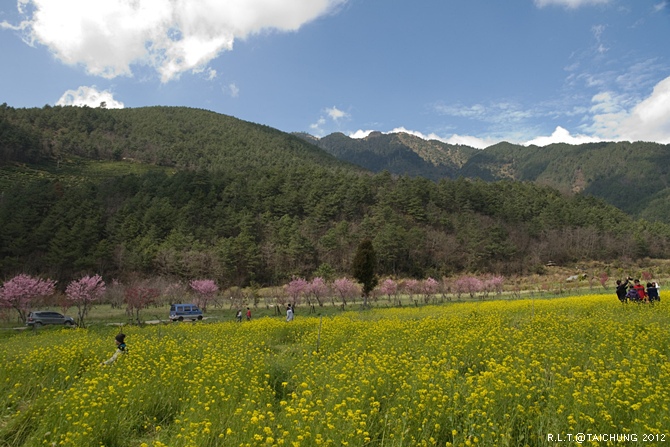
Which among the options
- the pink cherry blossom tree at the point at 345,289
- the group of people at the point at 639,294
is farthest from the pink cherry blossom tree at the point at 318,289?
the group of people at the point at 639,294

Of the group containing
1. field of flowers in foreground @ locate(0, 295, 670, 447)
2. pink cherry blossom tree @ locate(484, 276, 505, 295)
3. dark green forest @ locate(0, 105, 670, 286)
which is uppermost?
dark green forest @ locate(0, 105, 670, 286)

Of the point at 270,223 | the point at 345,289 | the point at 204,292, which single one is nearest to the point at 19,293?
the point at 204,292

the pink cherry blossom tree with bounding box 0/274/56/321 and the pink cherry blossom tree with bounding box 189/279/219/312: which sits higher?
the pink cherry blossom tree with bounding box 0/274/56/321

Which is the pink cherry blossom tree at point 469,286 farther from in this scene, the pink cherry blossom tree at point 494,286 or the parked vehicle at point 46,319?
the parked vehicle at point 46,319

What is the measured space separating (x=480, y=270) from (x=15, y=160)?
11846cm

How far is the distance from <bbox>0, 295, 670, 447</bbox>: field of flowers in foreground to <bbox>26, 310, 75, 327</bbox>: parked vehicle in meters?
23.9

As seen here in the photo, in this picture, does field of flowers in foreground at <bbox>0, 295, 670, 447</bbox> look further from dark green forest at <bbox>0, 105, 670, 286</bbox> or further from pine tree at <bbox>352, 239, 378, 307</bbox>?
dark green forest at <bbox>0, 105, 670, 286</bbox>

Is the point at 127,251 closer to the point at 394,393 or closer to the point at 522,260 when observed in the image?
the point at 394,393

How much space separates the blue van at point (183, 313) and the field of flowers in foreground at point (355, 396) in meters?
23.1

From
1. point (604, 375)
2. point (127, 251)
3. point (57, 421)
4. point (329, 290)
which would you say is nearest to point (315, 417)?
point (57, 421)

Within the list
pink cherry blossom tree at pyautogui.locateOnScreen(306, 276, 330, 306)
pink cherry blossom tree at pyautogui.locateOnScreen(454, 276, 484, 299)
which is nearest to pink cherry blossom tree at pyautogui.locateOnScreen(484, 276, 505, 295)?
pink cherry blossom tree at pyautogui.locateOnScreen(454, 276, 484, 299)

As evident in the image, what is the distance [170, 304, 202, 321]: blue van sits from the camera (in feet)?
106

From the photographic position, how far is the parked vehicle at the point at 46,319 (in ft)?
93.9

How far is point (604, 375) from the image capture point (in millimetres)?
5676
